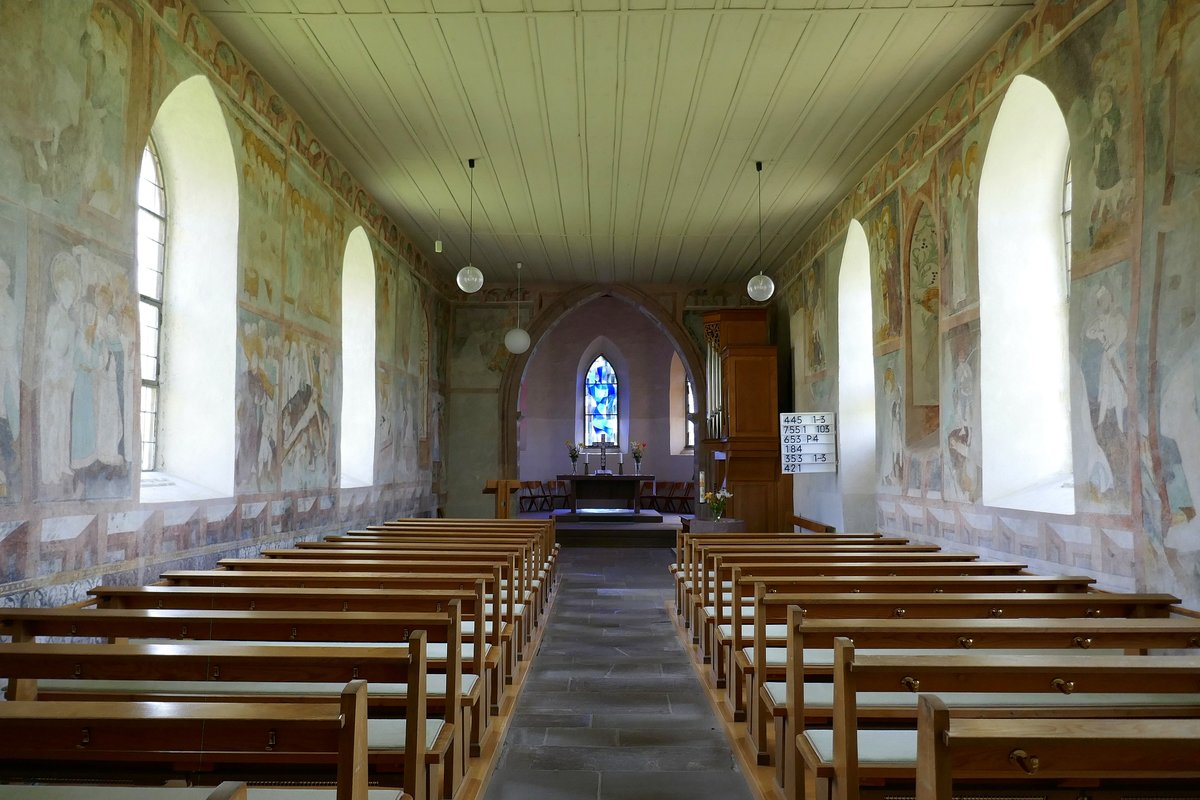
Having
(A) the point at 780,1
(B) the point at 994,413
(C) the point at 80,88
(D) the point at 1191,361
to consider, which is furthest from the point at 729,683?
(C) the point at 80,88

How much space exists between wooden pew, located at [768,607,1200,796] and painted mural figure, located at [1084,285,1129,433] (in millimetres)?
2145

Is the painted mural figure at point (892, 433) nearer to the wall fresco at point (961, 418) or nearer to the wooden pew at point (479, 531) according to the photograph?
the wall fresco at point (961, 418)

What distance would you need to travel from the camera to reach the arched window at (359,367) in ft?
37.3

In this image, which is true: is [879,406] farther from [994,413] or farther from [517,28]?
→ [517,28]

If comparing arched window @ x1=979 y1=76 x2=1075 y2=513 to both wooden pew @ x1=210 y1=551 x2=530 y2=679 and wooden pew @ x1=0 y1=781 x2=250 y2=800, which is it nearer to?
wooden pew @ x1=210 y1=551 x2=530 y2=679

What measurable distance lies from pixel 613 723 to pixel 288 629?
6.56 ft

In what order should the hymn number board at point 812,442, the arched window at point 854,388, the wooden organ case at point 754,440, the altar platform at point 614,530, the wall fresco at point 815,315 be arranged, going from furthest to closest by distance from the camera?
the altar platform at point 614,530 < the wooden organ case at point 754,440 < the wall fresco at point 815,315 < the hymn number board at point 812,442 < the arched window at point 854,388

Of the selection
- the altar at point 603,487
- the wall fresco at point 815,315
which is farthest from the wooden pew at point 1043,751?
the altar at point 603,487

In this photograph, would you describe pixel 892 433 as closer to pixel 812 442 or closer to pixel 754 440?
pixel 812 442

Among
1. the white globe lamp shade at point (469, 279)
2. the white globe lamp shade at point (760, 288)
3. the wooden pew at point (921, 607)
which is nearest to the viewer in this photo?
the wooden pew at point (921, 607)

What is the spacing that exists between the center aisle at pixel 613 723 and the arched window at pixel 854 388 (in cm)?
424

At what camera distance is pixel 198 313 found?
285 inches

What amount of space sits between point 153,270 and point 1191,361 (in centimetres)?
737

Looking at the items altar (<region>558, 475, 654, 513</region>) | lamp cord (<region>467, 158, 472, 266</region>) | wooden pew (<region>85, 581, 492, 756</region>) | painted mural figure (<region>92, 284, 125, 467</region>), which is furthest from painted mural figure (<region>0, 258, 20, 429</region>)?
altar (<region>558, 475, 654, 513</region>)
